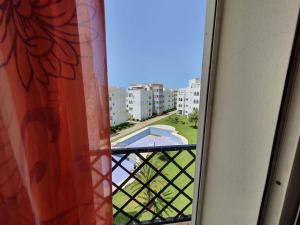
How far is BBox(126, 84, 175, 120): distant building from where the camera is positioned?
0.78 metres

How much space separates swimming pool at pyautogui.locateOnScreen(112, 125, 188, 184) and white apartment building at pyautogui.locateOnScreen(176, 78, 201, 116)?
0.13 m

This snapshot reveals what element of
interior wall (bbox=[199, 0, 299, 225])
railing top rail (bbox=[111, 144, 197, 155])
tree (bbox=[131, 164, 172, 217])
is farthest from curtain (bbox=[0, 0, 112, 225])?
tree (bbox=[131, 164, 172, 217])

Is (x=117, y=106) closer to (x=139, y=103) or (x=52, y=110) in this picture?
(x=139, y=103)

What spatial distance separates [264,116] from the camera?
0.37 meters

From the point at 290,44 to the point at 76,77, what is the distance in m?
0.47

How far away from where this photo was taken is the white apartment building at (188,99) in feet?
2.44

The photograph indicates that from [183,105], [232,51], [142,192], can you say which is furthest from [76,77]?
[142,192]

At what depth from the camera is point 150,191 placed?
123 centimetres

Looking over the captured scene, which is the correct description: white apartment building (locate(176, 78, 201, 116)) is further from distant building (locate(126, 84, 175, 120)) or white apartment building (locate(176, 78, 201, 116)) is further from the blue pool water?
the blue pool water

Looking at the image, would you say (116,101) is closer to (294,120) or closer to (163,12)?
(163,12)

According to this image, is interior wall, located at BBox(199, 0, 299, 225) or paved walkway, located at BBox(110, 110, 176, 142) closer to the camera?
interior wall, located at BBox(199, 0, 299, 225)

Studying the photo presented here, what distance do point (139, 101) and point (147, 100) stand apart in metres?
0.04

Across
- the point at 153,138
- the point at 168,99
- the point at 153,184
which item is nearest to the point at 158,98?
the point at 168,99

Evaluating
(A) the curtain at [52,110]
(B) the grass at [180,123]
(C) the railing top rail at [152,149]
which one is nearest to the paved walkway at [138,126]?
(B) the grass at [180,123]
